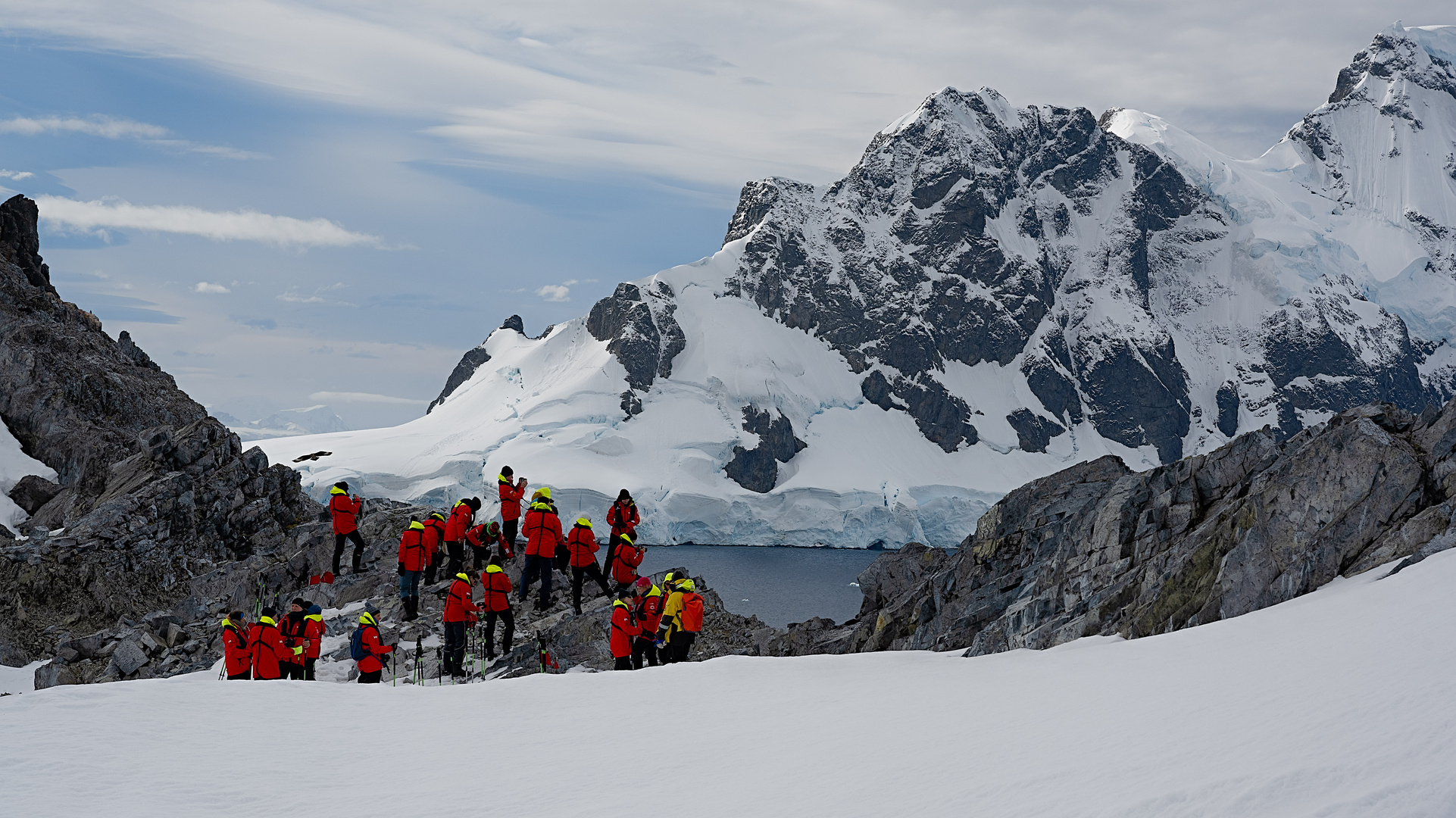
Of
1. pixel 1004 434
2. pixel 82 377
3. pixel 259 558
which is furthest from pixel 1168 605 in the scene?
pixel 1004 434

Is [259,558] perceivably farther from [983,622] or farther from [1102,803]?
[1102,803]

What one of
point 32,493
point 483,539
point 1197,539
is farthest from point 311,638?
point 32,493

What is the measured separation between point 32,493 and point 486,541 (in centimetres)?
2019

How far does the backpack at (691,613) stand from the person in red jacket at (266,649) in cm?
587

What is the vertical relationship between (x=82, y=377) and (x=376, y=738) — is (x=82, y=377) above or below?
above

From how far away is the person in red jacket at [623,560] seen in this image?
20672 mm

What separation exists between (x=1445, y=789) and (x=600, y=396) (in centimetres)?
15256

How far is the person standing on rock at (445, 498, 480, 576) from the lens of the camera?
2169 cm

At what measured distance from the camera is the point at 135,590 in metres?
27.7

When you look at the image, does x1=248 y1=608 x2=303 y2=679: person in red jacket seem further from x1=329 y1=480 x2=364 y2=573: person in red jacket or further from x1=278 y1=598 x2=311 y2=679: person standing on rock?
x1=329 y1=480 x2=364 y2=573: person in red jacket

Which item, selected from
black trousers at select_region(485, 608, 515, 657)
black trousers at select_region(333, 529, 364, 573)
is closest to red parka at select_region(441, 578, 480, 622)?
black trousers at select_region(485, 608, 515, 657)

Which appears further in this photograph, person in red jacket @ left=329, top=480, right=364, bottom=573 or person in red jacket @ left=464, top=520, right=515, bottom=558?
person in red jacket @ left=329, top=480, right=364, bottom=573

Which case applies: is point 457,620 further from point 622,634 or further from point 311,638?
point 622,634

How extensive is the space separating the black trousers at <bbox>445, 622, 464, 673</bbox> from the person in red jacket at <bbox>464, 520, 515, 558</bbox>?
15.6 ft
